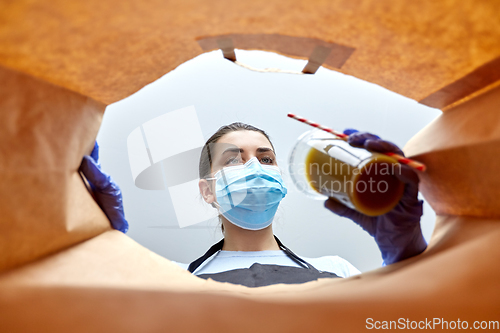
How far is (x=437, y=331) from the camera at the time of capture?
1.56ft

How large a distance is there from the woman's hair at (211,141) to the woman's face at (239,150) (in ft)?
0.14

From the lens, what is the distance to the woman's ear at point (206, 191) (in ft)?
4.42

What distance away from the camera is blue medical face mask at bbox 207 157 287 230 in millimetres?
1130

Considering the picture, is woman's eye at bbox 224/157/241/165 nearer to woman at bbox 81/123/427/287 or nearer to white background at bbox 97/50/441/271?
woman at bbox 81/123/427/287

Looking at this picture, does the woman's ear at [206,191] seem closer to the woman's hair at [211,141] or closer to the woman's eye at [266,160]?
the woman's hair at [211,141]

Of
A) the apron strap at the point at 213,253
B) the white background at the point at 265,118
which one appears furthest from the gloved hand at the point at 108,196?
the white background at the point at 265,118

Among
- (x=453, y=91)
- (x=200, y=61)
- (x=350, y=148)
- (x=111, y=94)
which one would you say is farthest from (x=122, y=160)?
(x=453, y=91)

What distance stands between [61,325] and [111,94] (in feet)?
1.45

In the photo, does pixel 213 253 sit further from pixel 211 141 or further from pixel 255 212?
pixel 211 141

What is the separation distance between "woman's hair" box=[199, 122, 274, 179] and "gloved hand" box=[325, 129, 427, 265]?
71 centimetres

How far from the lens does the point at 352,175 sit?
64cm

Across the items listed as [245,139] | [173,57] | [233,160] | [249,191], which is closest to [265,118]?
[245,139]

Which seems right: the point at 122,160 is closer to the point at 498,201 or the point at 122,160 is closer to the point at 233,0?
the point at 233,0

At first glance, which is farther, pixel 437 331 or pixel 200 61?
pixel 200 61
